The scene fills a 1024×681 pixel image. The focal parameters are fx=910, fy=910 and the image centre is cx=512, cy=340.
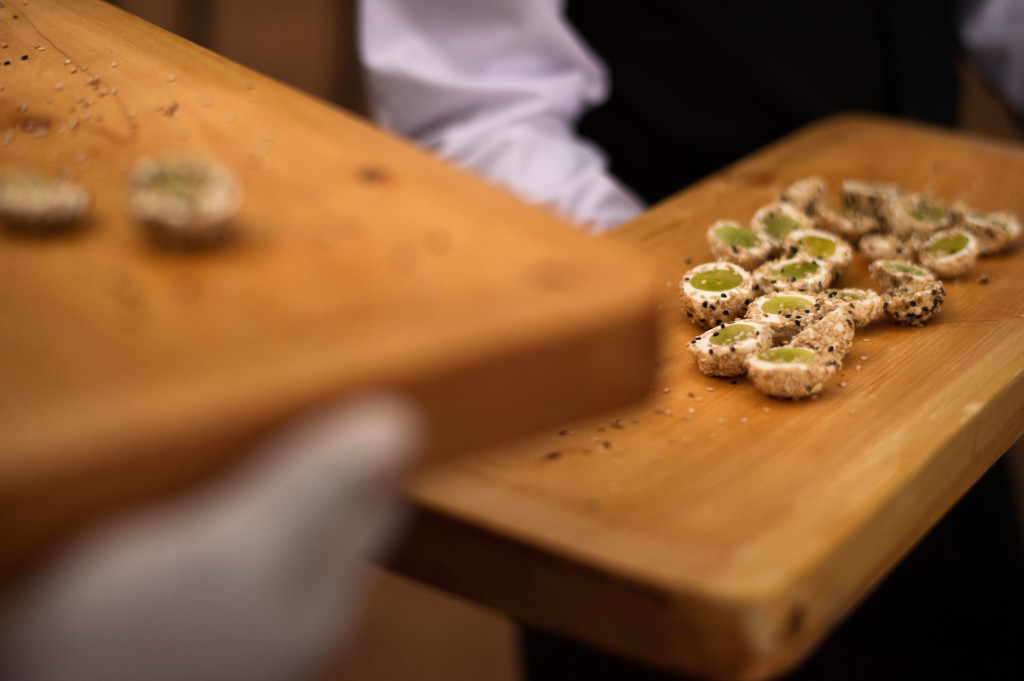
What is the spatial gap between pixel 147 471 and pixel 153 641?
3.1 inches

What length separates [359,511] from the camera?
0.37 m

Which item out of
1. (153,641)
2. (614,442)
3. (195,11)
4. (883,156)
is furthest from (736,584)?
(195,11)

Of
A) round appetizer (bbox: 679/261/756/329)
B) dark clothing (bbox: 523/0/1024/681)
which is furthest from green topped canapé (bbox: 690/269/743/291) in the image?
dark clothing (bbox: 523/0/1024/681)

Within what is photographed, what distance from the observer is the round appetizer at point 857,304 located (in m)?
0.70

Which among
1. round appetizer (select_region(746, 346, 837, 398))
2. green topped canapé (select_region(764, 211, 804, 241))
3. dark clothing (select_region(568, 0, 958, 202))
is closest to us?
round appetizer (select_region(746, 346, 837, 398))

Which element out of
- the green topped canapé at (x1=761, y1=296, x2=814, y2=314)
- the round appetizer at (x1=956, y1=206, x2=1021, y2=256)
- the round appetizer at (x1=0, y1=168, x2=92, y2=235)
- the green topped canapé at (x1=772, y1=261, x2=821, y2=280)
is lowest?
the round appetizer at (x1=956, y1=206, x2=1021, y2=256)

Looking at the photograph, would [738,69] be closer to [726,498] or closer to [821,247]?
[821,247]

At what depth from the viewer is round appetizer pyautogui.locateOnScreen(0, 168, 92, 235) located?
42 centimetres

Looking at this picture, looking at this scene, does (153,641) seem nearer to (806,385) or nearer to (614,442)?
(614,442)

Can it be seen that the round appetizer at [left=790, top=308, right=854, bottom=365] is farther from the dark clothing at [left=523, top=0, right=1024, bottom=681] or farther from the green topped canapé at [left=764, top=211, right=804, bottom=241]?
the dark clothing at [left=523, top=0, right=1024, bottom=681]

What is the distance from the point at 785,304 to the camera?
0.71 metres

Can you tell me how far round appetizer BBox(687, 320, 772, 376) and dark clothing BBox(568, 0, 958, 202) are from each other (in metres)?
0.62

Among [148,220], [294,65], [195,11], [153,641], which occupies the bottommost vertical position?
[294,65]

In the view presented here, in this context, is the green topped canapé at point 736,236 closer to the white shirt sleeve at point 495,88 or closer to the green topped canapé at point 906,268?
the green topped canapé at point 906,268
